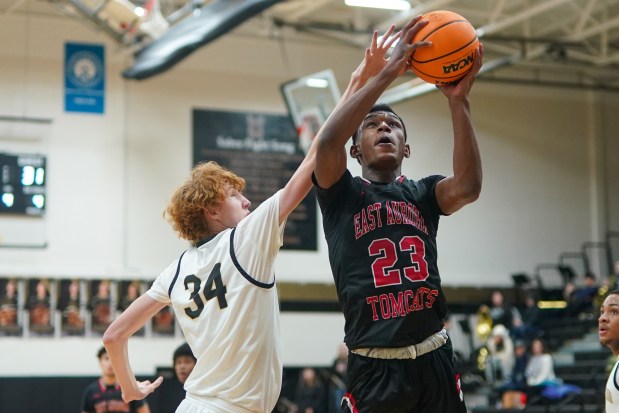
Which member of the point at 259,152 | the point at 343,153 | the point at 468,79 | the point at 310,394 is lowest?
the point at 310,394

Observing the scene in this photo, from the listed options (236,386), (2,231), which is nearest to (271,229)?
(236,386)

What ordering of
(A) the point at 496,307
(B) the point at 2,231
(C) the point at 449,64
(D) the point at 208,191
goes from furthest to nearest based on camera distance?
(A) the point at 496,307 < (B) the point at 2,231 < (D) the point at 208,191 < (C) the point at 449,64

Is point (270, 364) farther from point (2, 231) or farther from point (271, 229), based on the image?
point (2, 231)

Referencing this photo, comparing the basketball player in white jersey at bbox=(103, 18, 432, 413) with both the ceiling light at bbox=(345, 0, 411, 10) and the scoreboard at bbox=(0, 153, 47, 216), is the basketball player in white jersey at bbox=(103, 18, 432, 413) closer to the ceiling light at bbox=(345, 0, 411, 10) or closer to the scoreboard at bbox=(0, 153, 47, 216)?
the scoreboard at bbox=(0, 153, 47, 216)

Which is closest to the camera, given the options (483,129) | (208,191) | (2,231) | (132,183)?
(208,191)

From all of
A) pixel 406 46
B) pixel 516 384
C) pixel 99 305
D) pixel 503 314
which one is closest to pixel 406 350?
pixel 406 46

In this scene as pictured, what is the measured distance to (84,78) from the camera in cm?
1902

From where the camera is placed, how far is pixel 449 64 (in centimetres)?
409

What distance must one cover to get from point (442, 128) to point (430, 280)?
17396 millimetres

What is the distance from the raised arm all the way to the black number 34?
65cm

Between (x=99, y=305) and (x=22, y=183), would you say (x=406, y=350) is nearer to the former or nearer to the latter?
(x=22, y=183)

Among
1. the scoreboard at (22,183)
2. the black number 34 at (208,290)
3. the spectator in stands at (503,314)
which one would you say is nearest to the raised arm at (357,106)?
the black number 34 at (208,290)

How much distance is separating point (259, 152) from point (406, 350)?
1618cm

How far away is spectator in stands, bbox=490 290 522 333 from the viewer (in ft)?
66.8
